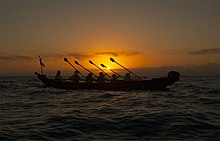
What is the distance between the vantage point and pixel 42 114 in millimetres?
11445

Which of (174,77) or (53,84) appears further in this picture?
(53,84)

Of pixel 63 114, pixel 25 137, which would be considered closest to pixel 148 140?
pixel 25 137

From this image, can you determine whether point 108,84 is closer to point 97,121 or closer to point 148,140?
point 97,121

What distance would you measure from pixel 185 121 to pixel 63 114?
538cm

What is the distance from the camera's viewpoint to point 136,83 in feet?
72.3

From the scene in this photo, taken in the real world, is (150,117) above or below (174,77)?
below

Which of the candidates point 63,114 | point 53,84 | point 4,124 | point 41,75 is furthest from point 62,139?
point 41,75

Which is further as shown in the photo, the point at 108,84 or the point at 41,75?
the point at 41,75

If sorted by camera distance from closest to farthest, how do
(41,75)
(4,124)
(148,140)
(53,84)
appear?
(148,140) < (4,124) < (53,84) < (41,75)

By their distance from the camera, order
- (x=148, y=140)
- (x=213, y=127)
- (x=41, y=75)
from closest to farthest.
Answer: (x=148, y=140) → (x=213, y=127) → (x=41, y=75)

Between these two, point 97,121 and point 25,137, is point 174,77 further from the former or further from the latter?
point 25,137

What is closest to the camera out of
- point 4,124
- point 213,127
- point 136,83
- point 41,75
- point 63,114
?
point 213,127

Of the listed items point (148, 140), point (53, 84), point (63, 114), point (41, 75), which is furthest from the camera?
point (41, 75)

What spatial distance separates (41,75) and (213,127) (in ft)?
74.2
